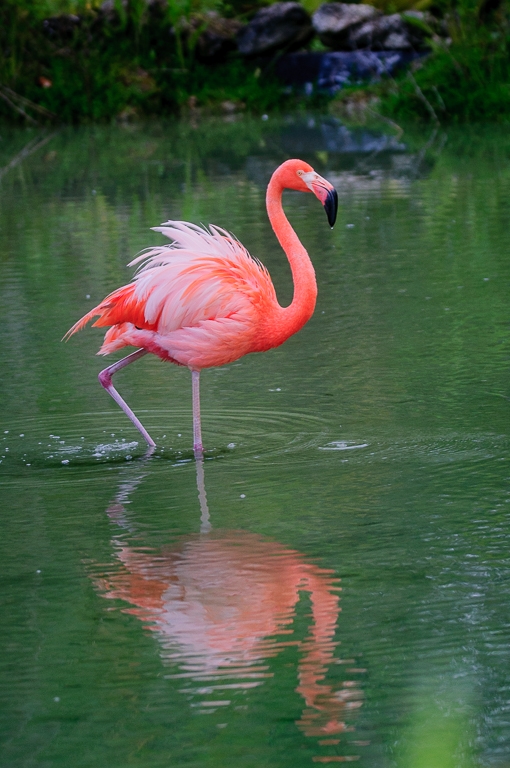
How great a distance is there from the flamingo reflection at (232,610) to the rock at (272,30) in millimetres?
17873

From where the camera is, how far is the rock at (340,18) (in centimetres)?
2067

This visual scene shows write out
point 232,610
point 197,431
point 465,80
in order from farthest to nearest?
point 465,80, point 197,431, point 232,610

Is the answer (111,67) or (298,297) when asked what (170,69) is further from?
(298,297)

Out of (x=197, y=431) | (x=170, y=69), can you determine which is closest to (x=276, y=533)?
(x=197, y=431)

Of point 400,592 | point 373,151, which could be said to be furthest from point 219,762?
point 373,151

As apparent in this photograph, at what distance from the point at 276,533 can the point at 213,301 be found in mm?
1118

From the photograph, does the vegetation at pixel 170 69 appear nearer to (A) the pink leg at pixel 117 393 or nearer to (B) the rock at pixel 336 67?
(B) the rock at pixel 336 67

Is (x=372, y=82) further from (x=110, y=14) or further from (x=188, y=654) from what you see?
(x=188, y=654)

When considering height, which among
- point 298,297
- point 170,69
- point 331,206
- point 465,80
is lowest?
point 298,297

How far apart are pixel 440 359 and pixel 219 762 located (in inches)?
137

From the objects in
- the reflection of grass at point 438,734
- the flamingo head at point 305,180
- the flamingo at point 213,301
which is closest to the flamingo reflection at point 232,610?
the reflection of grass at point 438,734

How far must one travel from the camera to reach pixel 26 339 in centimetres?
659

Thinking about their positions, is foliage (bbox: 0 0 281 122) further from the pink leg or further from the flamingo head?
the flamingo head

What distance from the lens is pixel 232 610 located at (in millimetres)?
3260
